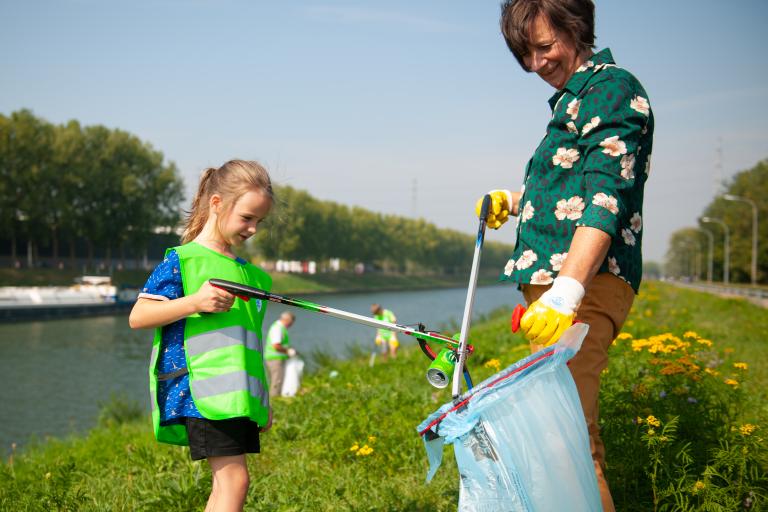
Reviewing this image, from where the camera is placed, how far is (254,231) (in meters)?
2.76

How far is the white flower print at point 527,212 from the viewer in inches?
95.0

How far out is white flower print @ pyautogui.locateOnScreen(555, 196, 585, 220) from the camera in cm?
228

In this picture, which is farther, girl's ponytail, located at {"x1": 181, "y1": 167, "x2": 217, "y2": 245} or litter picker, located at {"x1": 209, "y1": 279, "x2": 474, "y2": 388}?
girl's ponytail, located at {"x1": 181, "y1": 167, "x2": 217, "y2": 245}

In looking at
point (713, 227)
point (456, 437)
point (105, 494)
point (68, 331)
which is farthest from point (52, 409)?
point (713, 227)

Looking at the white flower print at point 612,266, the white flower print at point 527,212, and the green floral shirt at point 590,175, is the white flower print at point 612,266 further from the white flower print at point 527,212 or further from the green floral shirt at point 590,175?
the white flower print at point 527,212

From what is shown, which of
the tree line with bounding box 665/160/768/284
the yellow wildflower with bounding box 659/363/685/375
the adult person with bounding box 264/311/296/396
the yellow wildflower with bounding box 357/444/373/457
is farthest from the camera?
the tree line with bounding box 665/160/768/284

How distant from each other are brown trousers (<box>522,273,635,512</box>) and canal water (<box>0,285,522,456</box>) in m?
9.58

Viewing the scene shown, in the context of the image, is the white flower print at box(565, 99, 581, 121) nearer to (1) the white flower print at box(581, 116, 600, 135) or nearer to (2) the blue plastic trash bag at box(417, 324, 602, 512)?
(1) the white flower print at box(581, 116, 600, 135)

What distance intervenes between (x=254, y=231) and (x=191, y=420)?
78 centimetres

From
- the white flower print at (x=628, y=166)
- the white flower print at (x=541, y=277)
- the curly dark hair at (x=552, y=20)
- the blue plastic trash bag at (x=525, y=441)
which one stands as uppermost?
the curly dark hair at (x=552, y=20)

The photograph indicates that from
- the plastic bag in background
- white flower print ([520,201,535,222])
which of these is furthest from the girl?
the plastic bag in background

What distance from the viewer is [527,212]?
7.98 feet

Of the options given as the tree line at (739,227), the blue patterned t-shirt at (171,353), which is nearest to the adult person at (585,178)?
the blue patterned t-shirt at (171,353)

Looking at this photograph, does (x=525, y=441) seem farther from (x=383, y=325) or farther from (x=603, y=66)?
(x=603, y=66)
